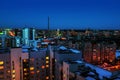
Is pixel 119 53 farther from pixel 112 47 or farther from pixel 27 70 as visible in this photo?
pixel 27 70

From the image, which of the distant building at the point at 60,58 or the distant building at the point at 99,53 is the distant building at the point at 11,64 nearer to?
the distant building at the point at 60,58

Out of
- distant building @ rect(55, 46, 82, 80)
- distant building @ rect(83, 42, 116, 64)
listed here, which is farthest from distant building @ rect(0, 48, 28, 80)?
distant building @ rect(83, 42, 116, 64)

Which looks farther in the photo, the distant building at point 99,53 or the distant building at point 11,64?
the distant building at point 99,53

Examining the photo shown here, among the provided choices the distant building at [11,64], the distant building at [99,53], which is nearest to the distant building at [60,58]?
the distant building at [11,64]

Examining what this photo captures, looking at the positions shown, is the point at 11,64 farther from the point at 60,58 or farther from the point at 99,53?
the point at 99,53

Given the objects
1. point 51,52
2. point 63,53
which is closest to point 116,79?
point 63,53

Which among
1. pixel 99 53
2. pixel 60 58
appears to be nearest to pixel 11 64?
pixel 60 58

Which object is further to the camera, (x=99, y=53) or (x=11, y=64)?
(x=99, y=53)

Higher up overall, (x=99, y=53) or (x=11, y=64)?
(x=11, y=64)

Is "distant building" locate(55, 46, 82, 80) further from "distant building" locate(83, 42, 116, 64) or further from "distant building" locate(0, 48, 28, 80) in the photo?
"distant building" locate(83, 42, 116, 64)

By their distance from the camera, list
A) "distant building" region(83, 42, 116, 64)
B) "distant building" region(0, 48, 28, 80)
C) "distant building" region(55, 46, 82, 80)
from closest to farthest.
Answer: "distant building" region(0, 48, 28, 80), "distant building" region(55, 46, 82, 80), "distant building" region(83, 42, 116, 64)

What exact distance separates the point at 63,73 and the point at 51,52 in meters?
2.51

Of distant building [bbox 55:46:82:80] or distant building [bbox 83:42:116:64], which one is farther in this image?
distant building [bbox 83:42:116:64]

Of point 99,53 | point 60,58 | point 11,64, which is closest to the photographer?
point 11,64
